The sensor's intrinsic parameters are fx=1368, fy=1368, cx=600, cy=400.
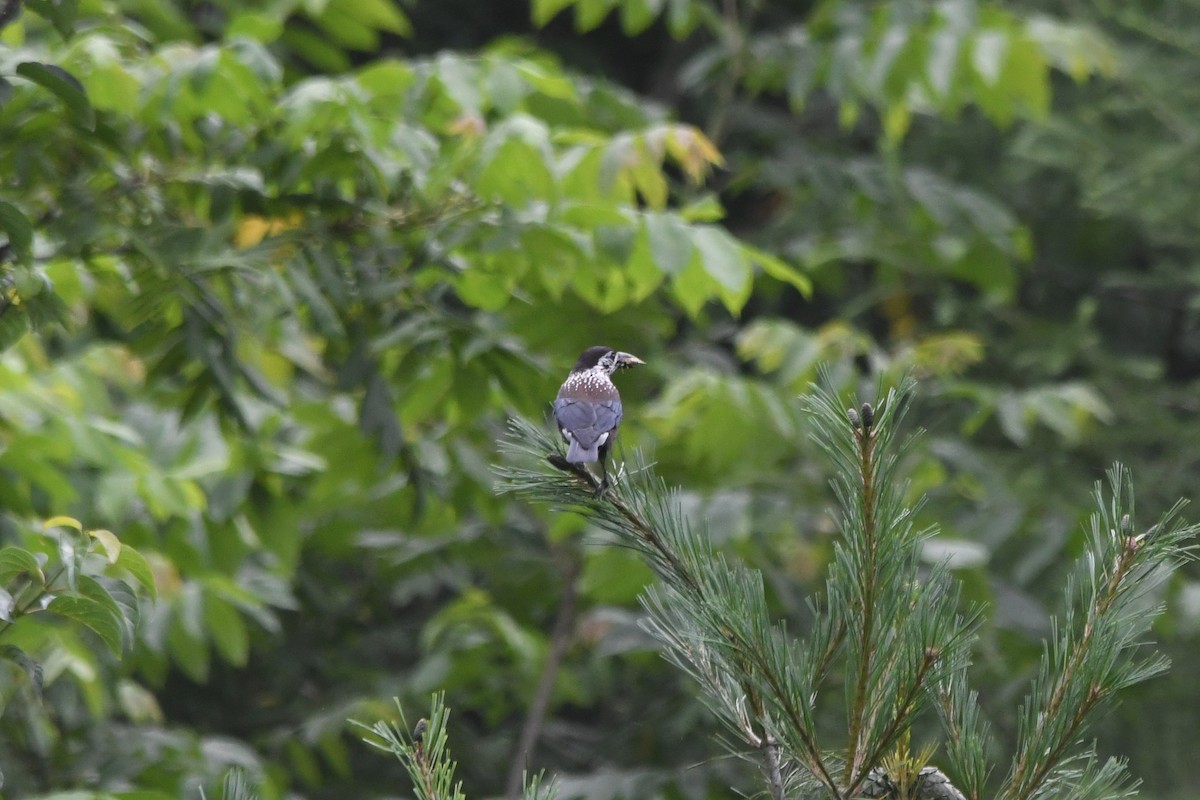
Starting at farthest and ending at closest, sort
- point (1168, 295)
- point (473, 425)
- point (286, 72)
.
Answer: point (1168, 295), point (286, 72), point (473, 425)

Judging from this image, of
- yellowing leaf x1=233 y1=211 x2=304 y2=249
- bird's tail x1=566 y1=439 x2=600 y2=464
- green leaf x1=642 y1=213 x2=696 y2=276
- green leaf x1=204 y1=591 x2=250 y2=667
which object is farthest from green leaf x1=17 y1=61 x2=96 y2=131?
green leaf x1=204 y1=591 x2=250 y2=667

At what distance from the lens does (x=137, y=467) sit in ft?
12.3

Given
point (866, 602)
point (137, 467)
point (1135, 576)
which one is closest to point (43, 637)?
point (137, 467)

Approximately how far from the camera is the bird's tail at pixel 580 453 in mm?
2371

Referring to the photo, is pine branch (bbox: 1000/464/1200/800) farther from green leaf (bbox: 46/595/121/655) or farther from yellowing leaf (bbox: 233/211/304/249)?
yellowing leaf (bbox: 233/211/304/249)

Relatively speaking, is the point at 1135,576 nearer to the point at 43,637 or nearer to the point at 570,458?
the point at 570,458

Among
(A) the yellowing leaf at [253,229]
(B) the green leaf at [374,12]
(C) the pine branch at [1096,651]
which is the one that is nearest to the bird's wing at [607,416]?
(C) the pine branch at [1096,651]

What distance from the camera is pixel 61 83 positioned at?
2.59 m

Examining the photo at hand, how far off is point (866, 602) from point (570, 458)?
0.66 m

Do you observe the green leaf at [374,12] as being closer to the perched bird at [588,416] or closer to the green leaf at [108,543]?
the perched bird at [588,416]

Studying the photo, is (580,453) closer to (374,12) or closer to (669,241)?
(669,241)

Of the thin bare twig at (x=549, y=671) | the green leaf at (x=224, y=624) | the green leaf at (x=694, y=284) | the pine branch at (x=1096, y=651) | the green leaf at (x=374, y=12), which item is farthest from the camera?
the green leaf at (x=374, y=12)

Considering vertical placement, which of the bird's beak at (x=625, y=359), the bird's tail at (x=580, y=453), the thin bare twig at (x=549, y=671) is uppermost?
the bird's tail at (x=580, y=453)

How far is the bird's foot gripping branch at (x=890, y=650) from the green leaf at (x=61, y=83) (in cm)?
144
